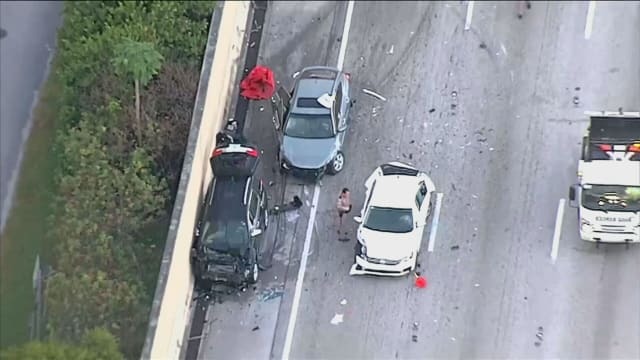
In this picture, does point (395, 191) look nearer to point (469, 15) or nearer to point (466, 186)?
point (466, 186)

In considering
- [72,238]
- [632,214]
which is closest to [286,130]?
[72,238]

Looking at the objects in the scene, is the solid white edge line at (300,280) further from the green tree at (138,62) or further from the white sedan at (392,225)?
the green tree at (138,62)

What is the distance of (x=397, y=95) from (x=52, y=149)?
30.4 ft

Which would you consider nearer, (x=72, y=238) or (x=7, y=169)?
(x=72, y=238)

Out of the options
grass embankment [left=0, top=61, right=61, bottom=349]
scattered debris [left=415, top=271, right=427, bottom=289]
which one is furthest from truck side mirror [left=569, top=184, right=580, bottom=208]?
grass embankment [left=0, top=61, right=61, bottom=349]

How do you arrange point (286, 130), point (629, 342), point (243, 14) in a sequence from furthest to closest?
point (243, 14) < point (286, 130) < point (629, 342)

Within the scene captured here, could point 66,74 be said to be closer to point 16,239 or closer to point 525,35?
point 16,239

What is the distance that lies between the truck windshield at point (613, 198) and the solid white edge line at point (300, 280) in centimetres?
679

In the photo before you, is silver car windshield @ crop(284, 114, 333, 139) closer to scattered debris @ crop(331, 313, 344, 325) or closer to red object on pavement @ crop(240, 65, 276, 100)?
red object on pavement @ crop(240, 65, 276, 100)

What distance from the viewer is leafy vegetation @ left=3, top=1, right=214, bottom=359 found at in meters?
32.4

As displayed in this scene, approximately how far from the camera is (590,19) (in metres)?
37.3

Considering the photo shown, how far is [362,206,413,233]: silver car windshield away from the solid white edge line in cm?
181

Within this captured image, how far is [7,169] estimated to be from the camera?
37250 millimetres

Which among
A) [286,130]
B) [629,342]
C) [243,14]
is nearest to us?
[629,342]
